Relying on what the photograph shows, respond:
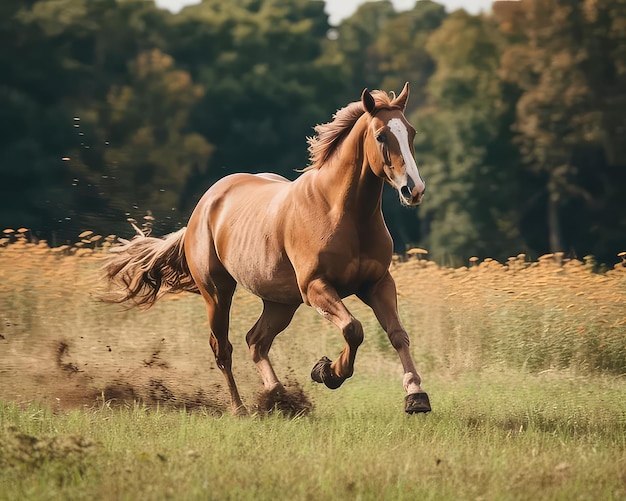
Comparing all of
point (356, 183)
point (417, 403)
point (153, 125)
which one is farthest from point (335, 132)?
point (153, 125)

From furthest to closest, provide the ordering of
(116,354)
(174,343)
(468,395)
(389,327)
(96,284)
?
(96,284)
(174,343)
(116,354)
(468,395)
(389,327)

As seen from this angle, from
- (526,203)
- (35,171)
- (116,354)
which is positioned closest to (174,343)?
(116,354)

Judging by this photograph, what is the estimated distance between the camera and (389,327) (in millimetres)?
8633

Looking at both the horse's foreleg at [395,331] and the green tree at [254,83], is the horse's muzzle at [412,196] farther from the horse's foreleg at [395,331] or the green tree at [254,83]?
the green tree at [254,83]

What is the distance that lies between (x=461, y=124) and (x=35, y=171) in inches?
655

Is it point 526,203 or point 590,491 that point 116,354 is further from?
point 526,203

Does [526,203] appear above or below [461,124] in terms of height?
below

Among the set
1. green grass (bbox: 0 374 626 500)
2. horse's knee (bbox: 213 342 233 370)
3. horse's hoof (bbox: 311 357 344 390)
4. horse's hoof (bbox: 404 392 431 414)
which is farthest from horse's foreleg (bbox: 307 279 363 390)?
horse's knee (bbox: 213 342 233 370)

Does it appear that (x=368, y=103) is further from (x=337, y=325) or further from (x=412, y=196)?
(x=337, y=325)

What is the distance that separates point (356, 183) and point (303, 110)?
40.7 m

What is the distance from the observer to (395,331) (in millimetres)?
8586

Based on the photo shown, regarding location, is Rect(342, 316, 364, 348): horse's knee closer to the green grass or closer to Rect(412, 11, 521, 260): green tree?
the green grass

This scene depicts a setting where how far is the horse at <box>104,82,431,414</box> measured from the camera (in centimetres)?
825

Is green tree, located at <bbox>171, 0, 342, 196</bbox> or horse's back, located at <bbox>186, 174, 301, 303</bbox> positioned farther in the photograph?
green tree, located at <bbox>171, 0, 342, 196</bbox>
